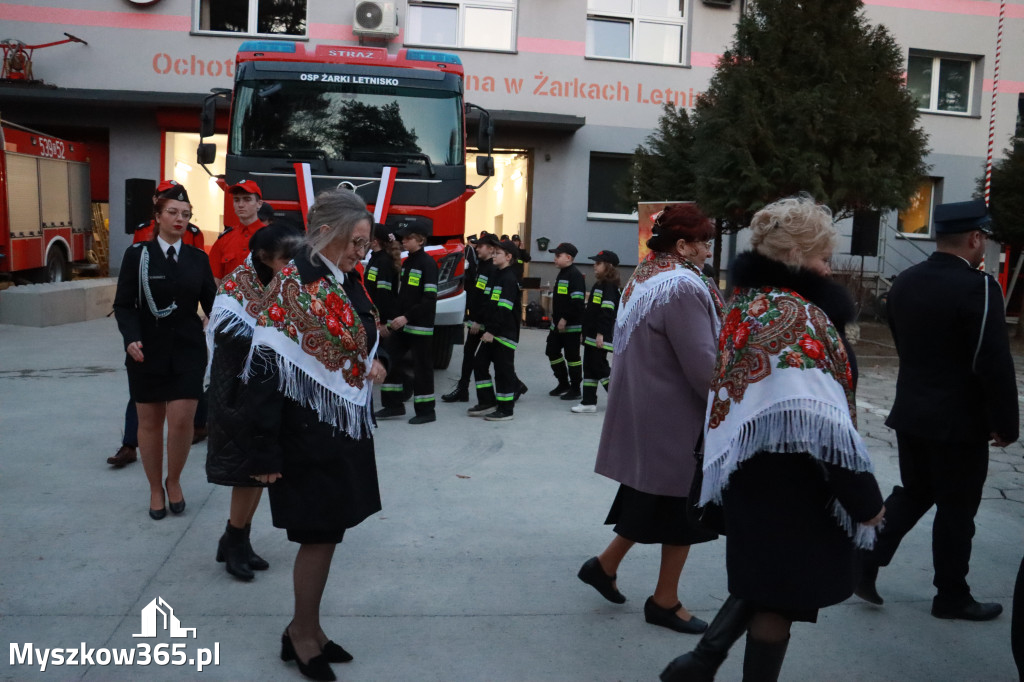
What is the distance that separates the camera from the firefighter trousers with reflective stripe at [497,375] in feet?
28.2

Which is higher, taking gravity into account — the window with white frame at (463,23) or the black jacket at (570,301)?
the window with white frame at (463,23)

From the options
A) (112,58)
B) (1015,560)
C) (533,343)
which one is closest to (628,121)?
(533,343)

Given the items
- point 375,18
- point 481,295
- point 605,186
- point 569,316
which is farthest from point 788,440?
point 605,186

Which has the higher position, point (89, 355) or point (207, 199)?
point (207, 199)

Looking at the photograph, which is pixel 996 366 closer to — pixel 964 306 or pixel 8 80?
pixel 964 306

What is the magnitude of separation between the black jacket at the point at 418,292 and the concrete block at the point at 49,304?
324 inches

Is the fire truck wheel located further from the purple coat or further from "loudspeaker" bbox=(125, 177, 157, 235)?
the purple coat

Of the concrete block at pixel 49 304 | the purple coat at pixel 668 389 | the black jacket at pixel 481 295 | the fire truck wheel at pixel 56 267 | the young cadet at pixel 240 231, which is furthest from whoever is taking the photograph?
the fire truck wheel at pixel 56 267

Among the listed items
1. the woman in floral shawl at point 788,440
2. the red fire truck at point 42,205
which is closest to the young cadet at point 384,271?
the woman in floral shawl at point 788,440

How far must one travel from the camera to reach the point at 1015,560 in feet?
16.4

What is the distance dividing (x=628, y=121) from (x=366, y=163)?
12.2 m

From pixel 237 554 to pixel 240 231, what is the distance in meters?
2.88

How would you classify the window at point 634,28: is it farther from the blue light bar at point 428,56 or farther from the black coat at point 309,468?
the black coat at point 309,468

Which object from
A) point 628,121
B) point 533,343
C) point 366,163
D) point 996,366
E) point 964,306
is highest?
point 628,121
